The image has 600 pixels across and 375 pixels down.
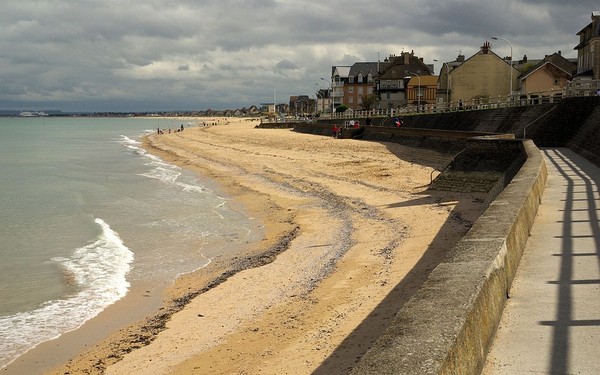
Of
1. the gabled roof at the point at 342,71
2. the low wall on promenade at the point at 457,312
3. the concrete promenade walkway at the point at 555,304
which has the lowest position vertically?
the concrete promenade walkway at the point at 555,304

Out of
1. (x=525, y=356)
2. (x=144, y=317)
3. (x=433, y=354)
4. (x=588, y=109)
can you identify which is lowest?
(x=144, y=317)

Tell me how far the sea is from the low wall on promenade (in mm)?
7007

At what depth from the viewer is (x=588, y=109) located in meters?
25.4

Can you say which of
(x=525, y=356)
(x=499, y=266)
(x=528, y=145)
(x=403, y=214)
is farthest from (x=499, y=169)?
(x=525, y=356)

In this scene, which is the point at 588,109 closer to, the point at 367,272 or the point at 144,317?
the point at 367,272

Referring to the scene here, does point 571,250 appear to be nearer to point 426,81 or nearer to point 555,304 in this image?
point 555,304

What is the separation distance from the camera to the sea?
445 inches

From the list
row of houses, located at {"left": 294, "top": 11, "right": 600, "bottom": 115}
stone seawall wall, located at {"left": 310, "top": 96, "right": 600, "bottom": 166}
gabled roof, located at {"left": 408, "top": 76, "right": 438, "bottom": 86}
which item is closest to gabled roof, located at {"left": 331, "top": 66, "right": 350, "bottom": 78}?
row of houses, located at {"left": 294, "top": 11, "right": 600, "bottom": 115}

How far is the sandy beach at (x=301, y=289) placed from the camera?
834 centimetres

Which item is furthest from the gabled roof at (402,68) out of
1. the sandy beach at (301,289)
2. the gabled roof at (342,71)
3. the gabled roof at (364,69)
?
the sandy beach at (301,289)

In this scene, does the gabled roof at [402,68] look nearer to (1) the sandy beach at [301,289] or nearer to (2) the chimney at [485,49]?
(2) the chimney at [485,49]

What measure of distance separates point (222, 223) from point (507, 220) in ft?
43.9

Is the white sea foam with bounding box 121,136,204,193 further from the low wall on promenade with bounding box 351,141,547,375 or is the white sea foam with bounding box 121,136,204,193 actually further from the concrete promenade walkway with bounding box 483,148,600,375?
the low wall on promenade with bounding box 351,141,547,375

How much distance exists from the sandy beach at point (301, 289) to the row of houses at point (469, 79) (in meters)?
14.6
